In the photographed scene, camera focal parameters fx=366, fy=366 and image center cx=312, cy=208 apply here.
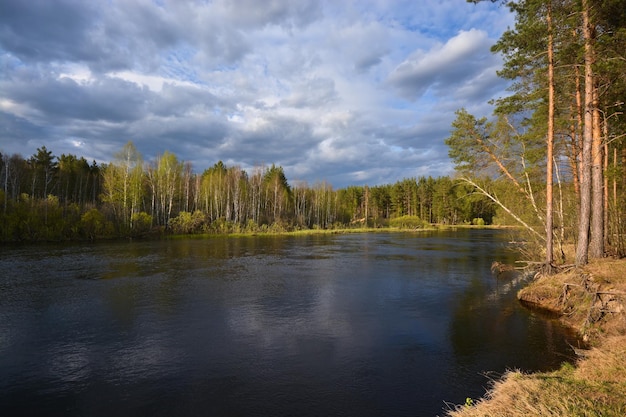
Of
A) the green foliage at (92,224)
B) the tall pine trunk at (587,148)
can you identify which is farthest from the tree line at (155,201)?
the tall pine trunk at (587,148)

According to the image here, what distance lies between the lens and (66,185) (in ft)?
208

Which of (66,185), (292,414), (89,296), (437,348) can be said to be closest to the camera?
(292,414)

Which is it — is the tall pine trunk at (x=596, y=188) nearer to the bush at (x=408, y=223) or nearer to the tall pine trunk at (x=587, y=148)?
the tall pine trunk at (x=587, y=148)

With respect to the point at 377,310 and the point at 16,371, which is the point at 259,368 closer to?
the point at 16,371

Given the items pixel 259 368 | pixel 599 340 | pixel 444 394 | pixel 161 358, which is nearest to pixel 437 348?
pixel 444 394

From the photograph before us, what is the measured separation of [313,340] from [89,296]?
11456 millimetres

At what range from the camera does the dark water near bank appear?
25.6 feet

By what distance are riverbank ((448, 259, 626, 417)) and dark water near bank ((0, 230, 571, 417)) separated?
110 cm

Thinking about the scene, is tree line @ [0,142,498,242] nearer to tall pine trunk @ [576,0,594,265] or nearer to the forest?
the forest

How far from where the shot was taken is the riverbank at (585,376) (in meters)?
5.09

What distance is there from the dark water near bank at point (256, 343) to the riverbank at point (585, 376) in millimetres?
1097

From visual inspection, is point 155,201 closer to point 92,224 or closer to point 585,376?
point 92,224

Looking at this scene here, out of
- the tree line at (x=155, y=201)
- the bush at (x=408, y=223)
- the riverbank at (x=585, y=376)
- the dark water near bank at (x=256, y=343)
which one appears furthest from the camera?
the bush at (x=408, y=223)

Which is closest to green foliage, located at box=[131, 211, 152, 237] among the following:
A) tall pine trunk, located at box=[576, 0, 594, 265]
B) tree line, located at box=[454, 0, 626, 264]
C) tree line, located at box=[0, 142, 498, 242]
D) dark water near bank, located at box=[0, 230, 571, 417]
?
tree line, located at box=[0, 142, 498, 242]
